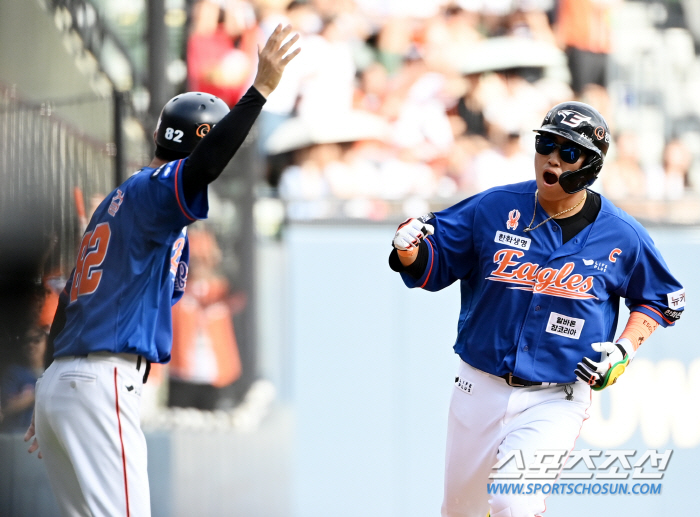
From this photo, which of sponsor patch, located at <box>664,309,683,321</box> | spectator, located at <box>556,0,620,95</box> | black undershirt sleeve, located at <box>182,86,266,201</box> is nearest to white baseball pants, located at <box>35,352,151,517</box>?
black undershirt sleeve, located at <box>182,86,266,201</box>

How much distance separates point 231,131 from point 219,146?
7 centimetres

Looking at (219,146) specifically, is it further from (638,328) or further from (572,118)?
(638,328)

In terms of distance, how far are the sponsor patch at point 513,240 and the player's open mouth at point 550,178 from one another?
261mm

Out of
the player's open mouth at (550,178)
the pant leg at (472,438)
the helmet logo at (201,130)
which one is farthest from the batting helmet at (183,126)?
the pant leg at (472,438)

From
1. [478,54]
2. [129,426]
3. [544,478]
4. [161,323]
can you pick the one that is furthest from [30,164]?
[478,54]

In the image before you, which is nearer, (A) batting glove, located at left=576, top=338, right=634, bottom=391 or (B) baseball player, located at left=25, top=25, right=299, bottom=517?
(B) baseball player, located at left=25, top=25, right=299, bottom=517

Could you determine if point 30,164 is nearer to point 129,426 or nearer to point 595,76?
point 129,426

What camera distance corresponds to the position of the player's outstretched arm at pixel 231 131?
2959 millimetres

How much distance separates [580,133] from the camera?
3.56 m

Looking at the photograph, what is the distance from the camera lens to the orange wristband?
3.66 meters

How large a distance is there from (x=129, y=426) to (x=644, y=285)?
2.25 m

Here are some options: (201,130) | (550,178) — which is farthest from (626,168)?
(201,130)

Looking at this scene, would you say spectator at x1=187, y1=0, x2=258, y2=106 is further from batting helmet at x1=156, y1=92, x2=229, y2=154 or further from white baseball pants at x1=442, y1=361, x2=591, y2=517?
white baseball pants at x1=442, y1=361, x2=591, y2=517

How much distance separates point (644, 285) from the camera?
373cm
